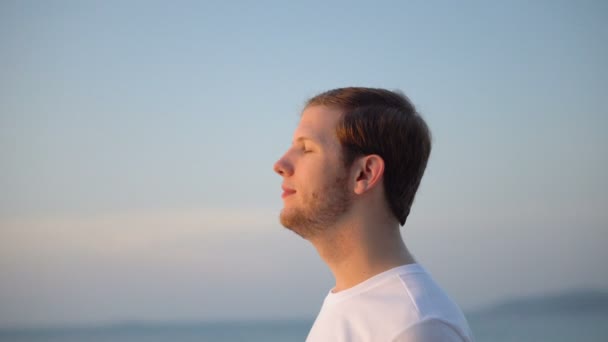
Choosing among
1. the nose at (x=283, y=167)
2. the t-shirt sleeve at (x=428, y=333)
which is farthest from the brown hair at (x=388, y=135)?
the t-shirt sleeve at (x=428, y=333)

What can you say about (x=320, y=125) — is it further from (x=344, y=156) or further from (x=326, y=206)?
(x=326, y=206)

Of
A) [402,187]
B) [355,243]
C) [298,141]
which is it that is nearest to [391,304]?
[355,243]

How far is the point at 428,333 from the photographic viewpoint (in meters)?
1.60

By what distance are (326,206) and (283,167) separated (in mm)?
173

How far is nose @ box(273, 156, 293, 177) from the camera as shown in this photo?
6.51ft

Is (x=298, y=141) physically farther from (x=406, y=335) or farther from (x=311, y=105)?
(x=406, y=335)

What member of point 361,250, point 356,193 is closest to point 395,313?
point 361,250

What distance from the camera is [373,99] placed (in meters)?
2.06

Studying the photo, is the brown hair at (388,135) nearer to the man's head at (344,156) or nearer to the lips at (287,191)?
the man's head at (344,156)

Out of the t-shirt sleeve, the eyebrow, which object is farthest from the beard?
the t-shirt sleeve

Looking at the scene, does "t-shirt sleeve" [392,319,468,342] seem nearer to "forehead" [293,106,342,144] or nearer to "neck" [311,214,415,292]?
"neck" [311,214,415,292]

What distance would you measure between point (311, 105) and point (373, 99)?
0.19 m

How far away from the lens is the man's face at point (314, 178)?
195 cm

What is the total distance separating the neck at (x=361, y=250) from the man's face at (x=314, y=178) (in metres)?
0.05
